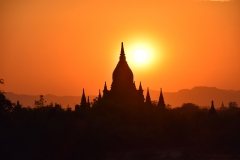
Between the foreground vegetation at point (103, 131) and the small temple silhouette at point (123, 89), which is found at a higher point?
the small temple silhouette at point (123, 89)

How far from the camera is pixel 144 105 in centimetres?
8238

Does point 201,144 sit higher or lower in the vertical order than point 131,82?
lower

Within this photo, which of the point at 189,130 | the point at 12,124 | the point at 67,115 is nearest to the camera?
the point at 12,124

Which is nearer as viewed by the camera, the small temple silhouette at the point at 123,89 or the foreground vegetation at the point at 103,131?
the foreground vegetation at the point at 103,131

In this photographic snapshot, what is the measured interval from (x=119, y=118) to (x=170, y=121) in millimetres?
5168

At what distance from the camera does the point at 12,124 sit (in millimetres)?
48594

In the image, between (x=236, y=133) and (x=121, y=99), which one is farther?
(x=121, y=99)

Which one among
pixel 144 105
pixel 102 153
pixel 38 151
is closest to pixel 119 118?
pixel 144 105

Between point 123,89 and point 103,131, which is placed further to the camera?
Result: point 123,89

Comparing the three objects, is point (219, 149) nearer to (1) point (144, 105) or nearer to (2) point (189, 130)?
(2) point (189, 130)

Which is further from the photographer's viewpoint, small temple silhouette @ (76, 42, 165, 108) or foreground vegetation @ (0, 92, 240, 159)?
small temple silhouette @ (76, 42, 165, 108)

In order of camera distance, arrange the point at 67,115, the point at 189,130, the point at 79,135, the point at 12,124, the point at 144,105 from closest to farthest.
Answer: the point at 12,124 < the point at 79,135 < the point at 67,115 < the point at 189,130 < the point at 144,105

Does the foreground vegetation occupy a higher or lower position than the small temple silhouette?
lower

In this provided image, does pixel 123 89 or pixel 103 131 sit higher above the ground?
pixel 123 89
